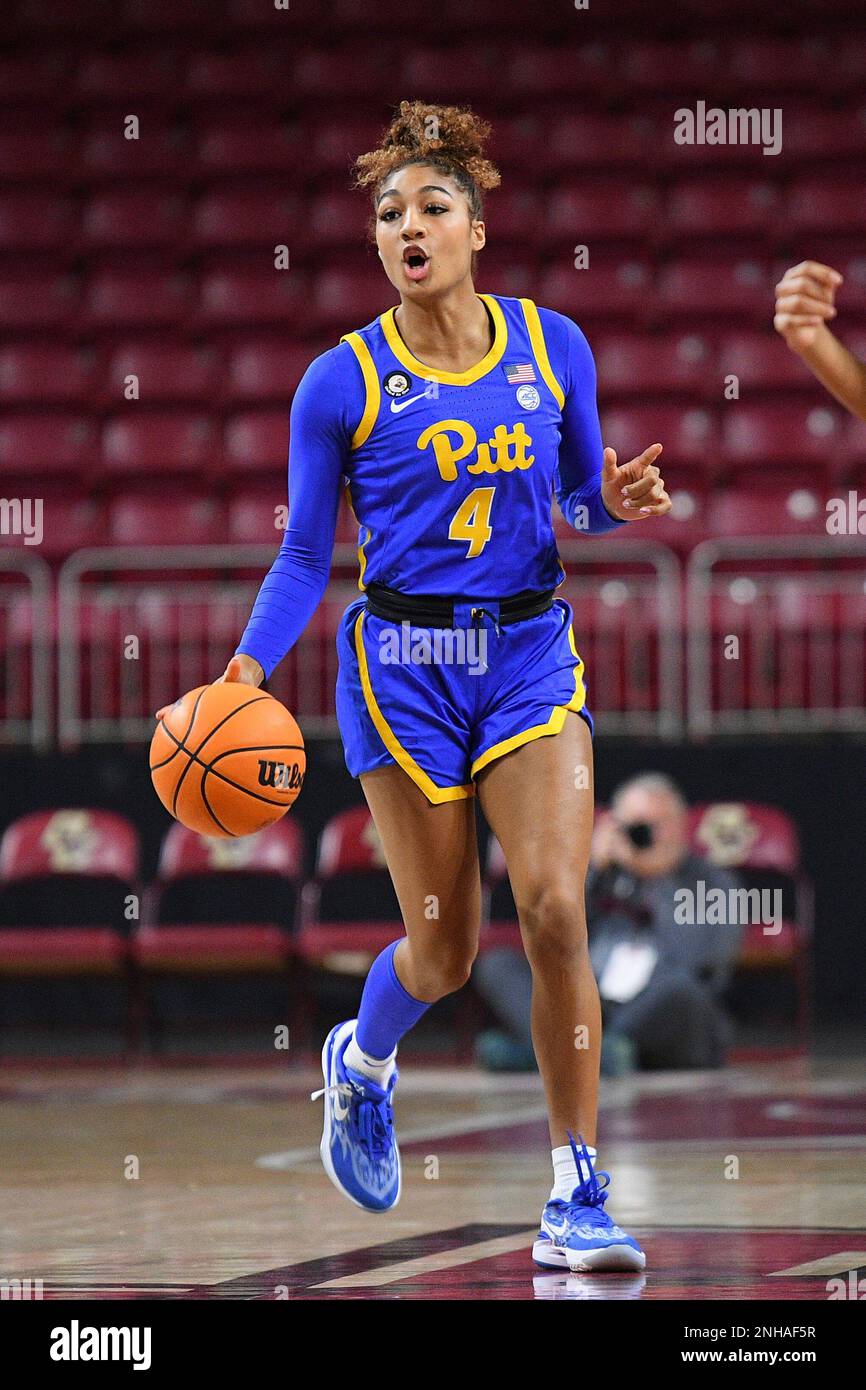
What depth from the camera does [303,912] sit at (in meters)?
9.81

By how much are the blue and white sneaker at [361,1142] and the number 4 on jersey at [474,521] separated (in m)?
1.20

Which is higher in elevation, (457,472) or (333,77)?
(333,77)

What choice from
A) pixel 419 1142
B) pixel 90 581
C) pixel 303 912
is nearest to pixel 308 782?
pixel 303 912

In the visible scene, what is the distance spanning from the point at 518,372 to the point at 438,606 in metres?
0.50

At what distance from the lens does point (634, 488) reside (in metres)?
4.25

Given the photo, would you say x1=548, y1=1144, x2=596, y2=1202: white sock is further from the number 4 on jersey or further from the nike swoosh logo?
the nike swoosh logo

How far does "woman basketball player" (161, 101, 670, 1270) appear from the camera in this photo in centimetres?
414

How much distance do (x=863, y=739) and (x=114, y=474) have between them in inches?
175

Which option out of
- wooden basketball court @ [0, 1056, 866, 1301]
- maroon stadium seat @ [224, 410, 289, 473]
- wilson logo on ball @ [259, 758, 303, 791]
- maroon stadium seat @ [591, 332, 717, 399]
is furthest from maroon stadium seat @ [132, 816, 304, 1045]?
wilson logo on ball @ [259, 758, 303, 791]

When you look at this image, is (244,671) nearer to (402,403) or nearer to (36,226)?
(402,403)

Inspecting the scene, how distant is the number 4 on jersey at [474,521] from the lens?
422 cm

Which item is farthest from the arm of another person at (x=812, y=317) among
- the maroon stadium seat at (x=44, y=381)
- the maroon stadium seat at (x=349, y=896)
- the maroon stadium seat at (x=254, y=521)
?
the maroon stadium seat at (x=44, y=381)
